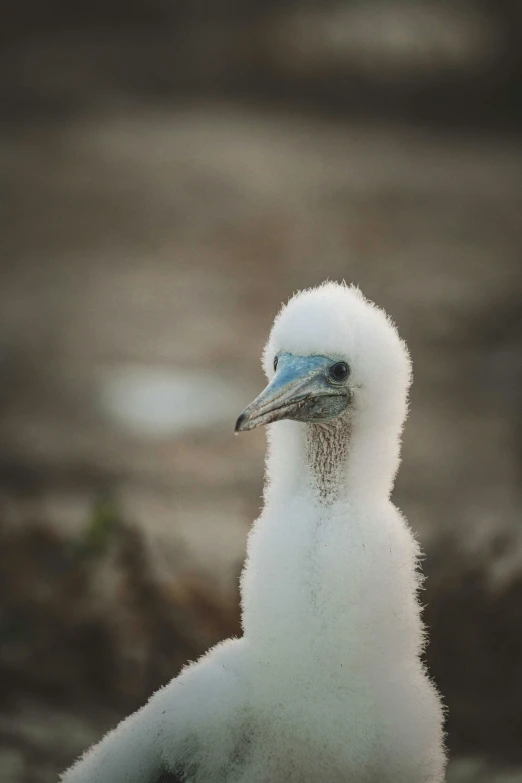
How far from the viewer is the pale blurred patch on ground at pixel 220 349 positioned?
380cm

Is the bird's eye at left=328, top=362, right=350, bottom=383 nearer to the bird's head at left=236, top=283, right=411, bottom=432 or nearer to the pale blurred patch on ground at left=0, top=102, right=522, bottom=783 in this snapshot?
the bird's head at left=236, top=283, right=411, bottom=432

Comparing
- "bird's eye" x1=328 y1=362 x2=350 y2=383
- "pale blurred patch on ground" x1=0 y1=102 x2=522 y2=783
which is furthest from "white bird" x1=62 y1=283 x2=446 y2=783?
"pale blurred patch on ground" x1=0 y1=102 x2=522 y2=783

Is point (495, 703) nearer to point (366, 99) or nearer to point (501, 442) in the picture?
point (501, 442)

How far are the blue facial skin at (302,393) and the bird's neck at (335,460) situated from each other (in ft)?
0.14

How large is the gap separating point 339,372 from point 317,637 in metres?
0.48

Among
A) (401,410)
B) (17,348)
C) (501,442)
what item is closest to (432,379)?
(501,442)

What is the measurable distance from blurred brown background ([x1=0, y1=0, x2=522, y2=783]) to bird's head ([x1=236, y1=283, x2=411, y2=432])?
5.00ft

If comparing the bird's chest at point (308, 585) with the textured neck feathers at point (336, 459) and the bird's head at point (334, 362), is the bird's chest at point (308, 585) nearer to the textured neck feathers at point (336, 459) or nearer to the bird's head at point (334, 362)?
the textured neck feathers at point (336, 459)

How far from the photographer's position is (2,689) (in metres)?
3.68

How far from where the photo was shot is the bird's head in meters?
2.27

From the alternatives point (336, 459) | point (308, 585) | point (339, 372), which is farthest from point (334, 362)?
point (308, 585)

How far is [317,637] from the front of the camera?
2213 millimetres

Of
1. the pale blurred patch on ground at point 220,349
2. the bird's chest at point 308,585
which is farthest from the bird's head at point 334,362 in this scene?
the pale blurred patch on ground at point 220,349

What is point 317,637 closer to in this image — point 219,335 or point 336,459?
point 336,459
